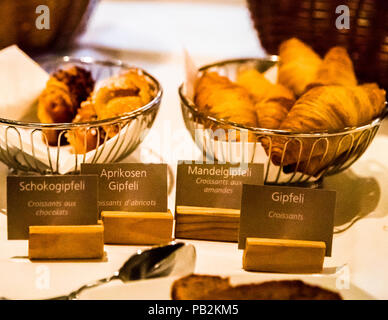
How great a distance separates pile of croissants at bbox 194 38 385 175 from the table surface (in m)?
0.11

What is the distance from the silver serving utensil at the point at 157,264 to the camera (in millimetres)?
544

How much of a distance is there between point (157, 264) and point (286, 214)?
0.55ft

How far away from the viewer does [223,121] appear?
64cm

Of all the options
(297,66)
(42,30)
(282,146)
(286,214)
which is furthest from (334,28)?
(42,30)

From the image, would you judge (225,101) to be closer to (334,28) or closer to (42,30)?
(334,28)

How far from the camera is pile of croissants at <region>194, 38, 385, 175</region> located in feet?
2.14

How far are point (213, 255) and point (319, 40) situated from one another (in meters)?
0.54

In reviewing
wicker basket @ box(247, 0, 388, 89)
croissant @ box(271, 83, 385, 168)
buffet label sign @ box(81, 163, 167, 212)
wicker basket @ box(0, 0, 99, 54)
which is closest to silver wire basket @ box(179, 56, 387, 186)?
croissant @ box(271, 83, 385, 168)

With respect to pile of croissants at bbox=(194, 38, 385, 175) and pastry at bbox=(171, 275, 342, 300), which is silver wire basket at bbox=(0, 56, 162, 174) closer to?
pile of croissants at bbox=(194, 38, 385, 175)

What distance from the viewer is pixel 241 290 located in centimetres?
53

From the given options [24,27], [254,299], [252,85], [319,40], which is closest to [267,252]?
[254,299]

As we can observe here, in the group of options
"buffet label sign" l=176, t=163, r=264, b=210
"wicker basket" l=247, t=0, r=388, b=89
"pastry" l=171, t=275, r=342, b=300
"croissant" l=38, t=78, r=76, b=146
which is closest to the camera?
"pastry" l=171, t=275, r=342, b=300
